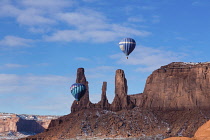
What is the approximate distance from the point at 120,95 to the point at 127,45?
48.9 m

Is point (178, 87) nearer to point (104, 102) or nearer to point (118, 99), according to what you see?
point (118, 99)

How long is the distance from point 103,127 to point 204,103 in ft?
117

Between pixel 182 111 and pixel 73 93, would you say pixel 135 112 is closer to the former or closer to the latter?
pixel 182 111

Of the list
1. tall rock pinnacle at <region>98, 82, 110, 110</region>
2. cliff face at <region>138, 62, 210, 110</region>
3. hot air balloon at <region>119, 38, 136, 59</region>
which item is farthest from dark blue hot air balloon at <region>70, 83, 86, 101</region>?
cliff face at <region>138, 62, 210, 110</region>

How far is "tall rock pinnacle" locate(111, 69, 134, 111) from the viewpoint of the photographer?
188 metres

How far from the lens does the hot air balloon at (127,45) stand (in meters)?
146

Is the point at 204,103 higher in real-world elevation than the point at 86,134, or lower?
higher

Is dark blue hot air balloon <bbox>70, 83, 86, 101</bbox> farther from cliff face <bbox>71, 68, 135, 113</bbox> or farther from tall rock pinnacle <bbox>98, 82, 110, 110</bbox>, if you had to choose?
tall rock pinnacle <bbox>98, 82, 110, 110</bbox>

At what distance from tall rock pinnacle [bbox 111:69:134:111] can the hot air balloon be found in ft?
142

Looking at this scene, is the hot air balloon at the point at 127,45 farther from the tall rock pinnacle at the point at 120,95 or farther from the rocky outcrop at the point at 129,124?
the tall rock pinnacle at the point at 120,95

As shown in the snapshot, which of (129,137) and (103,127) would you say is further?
(103,127)

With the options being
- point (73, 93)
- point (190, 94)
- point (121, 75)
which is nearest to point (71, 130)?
point (73, 93)

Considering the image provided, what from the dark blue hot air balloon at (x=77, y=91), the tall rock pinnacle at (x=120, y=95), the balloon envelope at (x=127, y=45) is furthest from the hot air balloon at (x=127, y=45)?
the tall rock pinnacle at (x=120, y=95)

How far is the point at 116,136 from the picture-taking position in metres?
164
